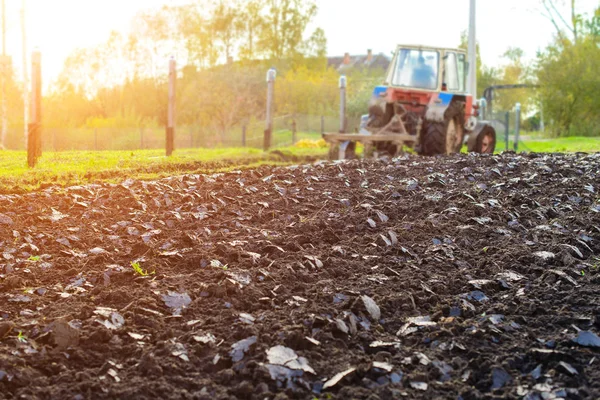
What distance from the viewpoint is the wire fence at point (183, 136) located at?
11.4 m

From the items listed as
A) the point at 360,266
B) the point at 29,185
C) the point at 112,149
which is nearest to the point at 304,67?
the point at 112,149

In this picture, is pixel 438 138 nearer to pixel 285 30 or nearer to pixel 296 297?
pixel 296 297

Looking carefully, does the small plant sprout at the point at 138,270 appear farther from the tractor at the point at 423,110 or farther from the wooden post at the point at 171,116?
the tractor at the point at 423,110

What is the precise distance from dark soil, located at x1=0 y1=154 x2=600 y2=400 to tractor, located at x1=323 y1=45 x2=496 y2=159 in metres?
6.81

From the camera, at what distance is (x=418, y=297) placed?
359 cm

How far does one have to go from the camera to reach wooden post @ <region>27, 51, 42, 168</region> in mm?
8984

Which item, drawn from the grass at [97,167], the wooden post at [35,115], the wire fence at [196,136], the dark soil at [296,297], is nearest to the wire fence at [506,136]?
the wire fence at [196,136]

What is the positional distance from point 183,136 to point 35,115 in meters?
13.6

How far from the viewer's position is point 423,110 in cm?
1375

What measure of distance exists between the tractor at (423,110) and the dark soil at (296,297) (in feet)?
22.4

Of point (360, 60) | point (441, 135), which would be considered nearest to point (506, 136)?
point (441, 135)

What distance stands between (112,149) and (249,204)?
627 centimetres

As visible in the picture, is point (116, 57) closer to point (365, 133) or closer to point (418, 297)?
point (365, 133)

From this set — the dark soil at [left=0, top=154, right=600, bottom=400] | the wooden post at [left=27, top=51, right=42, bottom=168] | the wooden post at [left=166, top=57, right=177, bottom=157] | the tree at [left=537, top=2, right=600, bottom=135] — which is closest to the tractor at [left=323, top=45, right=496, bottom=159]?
the wooden post at [left=166, top=57, right=177, bottom=157]
